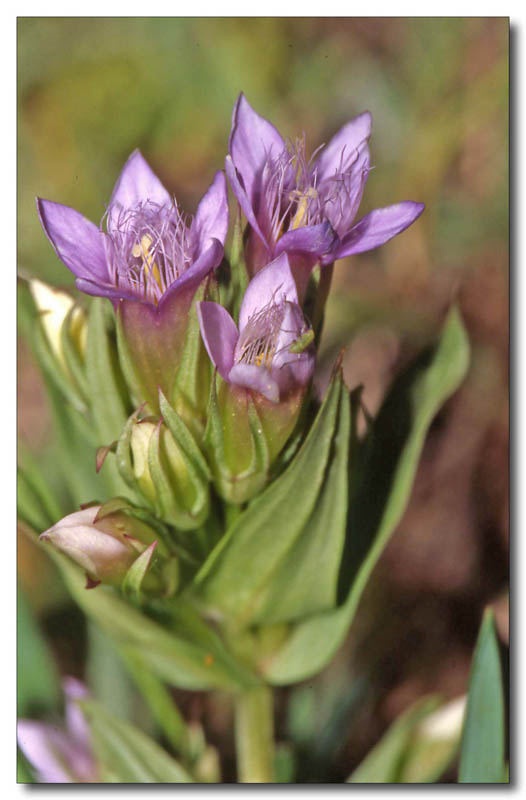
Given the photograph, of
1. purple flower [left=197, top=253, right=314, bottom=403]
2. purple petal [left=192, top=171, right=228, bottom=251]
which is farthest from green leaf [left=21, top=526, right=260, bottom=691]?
purple petal [left=192, top=171, right=228, bottom=251]

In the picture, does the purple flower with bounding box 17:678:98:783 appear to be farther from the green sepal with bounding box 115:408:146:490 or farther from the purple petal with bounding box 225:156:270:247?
the purple petal with bounding box 225:156:270:247

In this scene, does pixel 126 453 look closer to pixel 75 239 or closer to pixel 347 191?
pixel 75 239

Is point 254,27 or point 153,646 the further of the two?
point 254,27

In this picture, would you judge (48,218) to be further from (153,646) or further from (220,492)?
(153,646)

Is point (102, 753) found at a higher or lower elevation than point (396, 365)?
lower
